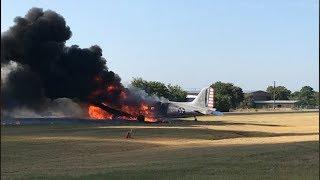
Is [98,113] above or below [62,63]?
below

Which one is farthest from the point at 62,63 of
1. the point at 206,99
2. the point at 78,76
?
the point at 206,99

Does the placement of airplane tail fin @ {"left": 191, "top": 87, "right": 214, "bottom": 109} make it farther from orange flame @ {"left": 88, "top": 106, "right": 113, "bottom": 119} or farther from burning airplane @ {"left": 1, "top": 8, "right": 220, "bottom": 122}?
orange flame @ {"left": 88, "top": 106, "right": 113, "bottom": 119}

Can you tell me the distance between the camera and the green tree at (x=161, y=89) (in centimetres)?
15741

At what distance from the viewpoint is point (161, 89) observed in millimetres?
163750

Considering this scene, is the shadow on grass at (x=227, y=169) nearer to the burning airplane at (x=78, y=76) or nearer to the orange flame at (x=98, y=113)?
the burning airplane at (x=78, y=76)

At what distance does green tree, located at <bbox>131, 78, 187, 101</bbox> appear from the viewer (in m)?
157

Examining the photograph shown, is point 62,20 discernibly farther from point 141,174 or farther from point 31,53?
point 141,174

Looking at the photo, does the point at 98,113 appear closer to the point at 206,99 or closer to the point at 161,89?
the point at 206,99

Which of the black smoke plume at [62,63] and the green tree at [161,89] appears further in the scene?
the green tree at [161,89]

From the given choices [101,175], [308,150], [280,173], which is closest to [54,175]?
[101,175]

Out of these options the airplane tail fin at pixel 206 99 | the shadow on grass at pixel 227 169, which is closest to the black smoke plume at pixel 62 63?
the airplane tail fin at pixel 206 99

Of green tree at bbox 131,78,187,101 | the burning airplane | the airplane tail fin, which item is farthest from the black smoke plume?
green tree at bbox 131,78,187,101

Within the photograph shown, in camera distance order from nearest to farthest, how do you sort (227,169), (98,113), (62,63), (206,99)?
1. (227,169)
2. (62,63)
3. (98,113)
4. (206,99)

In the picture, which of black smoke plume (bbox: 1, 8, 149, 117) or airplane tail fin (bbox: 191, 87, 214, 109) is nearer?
black smoke plume (bbox: 1, 8, 149, 117)
